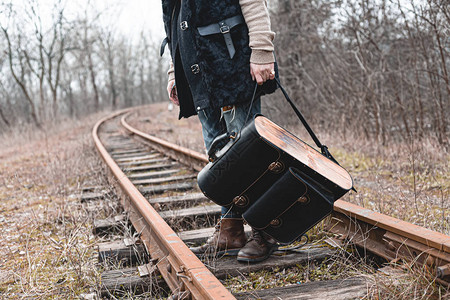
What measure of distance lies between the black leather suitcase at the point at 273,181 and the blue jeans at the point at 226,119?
0.84 ft

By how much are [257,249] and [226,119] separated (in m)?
0.79

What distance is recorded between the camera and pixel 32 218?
11.4 ft

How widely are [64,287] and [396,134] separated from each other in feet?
23.6

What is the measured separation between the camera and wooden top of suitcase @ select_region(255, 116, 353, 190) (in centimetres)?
192

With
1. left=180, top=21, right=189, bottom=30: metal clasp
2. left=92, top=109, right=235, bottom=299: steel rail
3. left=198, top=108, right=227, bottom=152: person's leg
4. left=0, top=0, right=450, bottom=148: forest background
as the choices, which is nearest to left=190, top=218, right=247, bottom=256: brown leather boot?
left=92, top=109, right=235, bottom=299: steel rail

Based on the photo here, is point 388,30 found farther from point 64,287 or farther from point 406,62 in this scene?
point 64,287

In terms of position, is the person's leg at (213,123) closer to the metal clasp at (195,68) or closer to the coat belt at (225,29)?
the metal clasp at (195,68)

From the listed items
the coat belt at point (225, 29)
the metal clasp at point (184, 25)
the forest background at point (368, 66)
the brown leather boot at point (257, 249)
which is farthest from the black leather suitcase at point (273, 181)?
the forest background at point (368, 66)

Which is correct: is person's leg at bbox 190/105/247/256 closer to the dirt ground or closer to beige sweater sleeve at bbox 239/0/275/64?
beige sweater sleeve at bbox 239/0/275/64

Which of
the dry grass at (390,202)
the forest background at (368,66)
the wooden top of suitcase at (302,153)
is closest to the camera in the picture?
the dry grass at (390,202)

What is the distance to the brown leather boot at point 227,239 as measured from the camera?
96.3 inches

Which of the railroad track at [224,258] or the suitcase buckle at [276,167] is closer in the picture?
the railroad track at [224,258]

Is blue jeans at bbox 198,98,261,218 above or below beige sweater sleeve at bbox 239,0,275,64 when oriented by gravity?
below

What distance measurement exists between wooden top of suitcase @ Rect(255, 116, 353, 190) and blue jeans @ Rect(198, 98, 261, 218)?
25 centimetres
